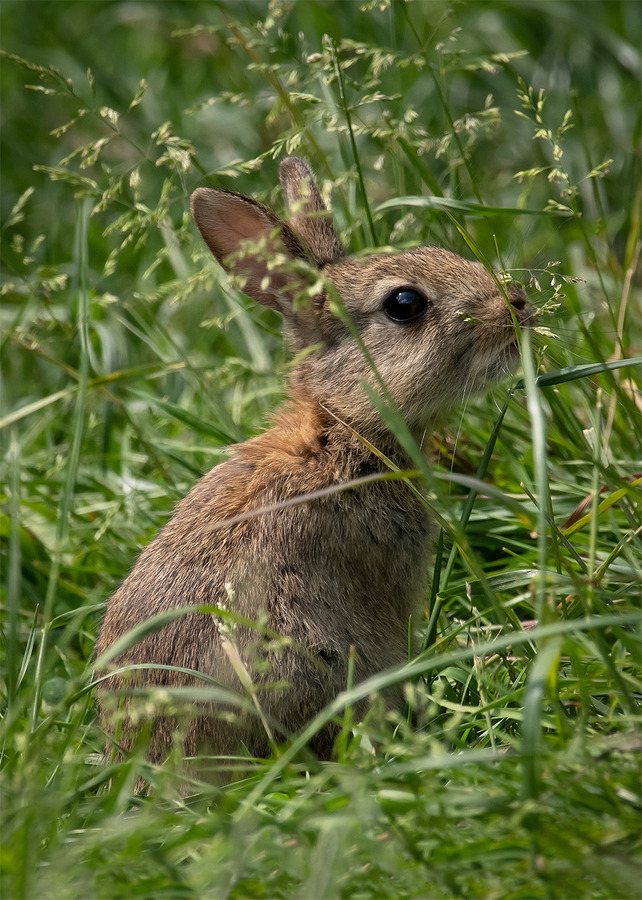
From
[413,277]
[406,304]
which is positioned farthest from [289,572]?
[413,277]

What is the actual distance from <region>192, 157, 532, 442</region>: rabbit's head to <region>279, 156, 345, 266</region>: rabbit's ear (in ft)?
0.26

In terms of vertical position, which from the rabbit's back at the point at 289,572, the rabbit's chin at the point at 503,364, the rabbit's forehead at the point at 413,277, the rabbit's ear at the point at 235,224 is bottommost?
the rabbit's back at the point at 289,572

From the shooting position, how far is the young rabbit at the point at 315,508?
3.88 metres

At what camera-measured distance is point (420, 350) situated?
4516 mm

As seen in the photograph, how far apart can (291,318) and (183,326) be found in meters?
2.43

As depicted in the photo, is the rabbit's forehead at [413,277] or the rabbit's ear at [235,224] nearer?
the rabbit's ear at [235,224]

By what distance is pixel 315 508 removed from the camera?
13.9ft

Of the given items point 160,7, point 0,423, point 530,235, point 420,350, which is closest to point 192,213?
point 420,350

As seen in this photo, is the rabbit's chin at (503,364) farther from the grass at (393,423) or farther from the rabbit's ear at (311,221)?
the rabbit's ear at (311,221)

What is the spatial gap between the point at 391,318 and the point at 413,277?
20cm

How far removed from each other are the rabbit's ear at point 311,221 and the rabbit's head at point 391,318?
78 mm

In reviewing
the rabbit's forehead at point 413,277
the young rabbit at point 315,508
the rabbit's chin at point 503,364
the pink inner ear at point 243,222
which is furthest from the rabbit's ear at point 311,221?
the rabbit's chin at point 503,364

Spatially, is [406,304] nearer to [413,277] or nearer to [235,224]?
[413,277]

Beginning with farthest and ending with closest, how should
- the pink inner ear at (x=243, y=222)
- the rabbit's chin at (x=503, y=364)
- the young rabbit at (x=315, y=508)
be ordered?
the pink inner ear at (x=243, y=222) < the rabbit's chin at (x=503, y=364) < the young rabbit at (x=315, y=508)
